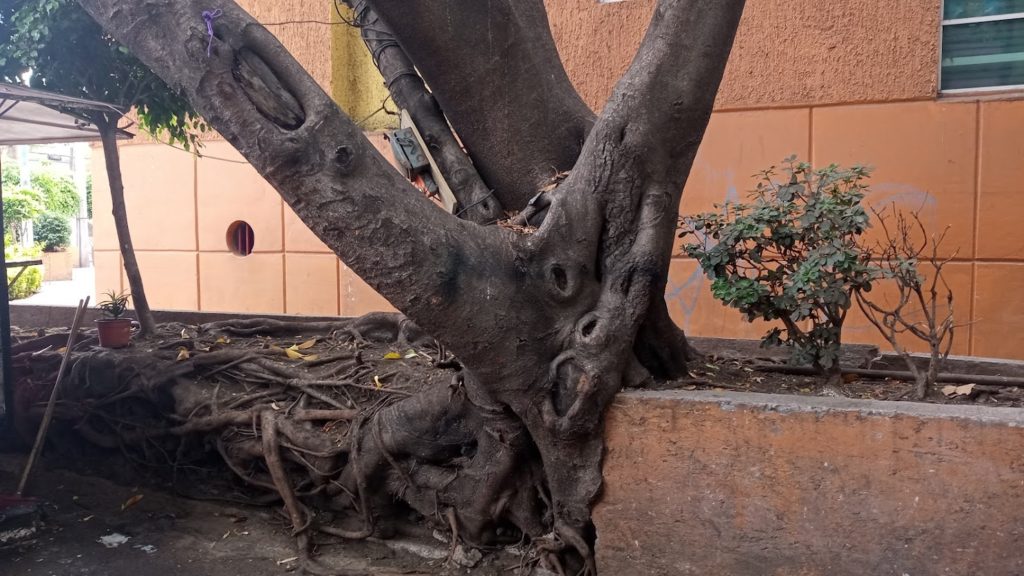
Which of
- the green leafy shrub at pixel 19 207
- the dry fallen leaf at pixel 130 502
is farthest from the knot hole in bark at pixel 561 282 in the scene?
the green leafy shrub at pixel 19 207

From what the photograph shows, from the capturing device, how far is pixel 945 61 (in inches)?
274

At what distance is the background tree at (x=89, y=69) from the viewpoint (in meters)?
5.99

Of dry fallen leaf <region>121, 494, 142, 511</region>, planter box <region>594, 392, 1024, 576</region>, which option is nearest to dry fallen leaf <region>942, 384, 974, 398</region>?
planter box <region>594, 392, 1024, 576</region>

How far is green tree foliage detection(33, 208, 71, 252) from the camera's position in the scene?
104 feet

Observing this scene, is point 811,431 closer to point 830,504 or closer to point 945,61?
point 830,504

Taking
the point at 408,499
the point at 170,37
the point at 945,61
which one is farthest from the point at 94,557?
the point at 945,61

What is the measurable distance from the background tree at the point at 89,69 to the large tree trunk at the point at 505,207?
2963 mm

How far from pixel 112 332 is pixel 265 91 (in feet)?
12.2

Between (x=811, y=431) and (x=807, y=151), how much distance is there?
4.46m

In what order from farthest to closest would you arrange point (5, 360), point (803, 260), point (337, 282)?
point (337, 282) → point (5, 360) → point (803, 260)

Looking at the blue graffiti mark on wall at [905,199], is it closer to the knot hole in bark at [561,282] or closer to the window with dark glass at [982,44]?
the window with dark glass at [982,44]

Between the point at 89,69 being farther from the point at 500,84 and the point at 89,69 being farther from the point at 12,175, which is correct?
the point at 12,175

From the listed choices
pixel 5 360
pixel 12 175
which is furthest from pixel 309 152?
pixel 12 175

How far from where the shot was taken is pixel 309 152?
3402 mm
